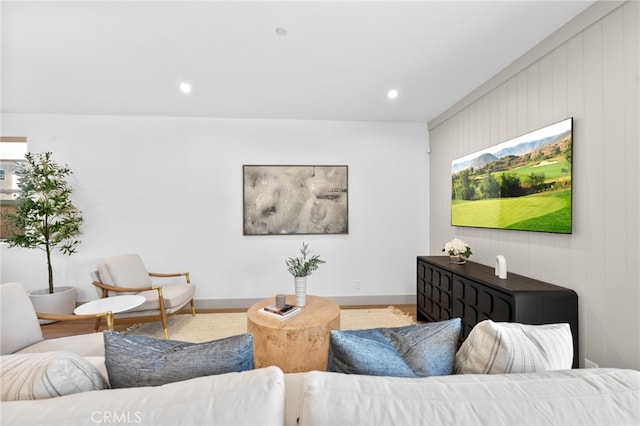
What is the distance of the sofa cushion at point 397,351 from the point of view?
0.91 metres

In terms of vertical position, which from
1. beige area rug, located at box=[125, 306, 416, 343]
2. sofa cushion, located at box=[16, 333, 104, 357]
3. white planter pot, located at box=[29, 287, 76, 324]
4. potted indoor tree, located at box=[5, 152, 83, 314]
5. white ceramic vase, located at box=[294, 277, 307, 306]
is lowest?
beige area rug, located at box=[125, 306, 416, 343]

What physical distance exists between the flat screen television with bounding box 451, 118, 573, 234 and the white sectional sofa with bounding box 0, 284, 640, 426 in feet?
5.33

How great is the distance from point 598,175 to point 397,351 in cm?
193

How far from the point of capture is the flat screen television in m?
2.00

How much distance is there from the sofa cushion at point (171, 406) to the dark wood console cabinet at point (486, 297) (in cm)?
195

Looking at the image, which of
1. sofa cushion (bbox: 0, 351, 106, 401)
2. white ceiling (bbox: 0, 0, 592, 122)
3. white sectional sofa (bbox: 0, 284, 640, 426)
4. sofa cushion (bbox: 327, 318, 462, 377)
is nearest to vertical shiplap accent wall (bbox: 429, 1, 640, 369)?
white ceiling (bbox: 0, 0, 592, 122)

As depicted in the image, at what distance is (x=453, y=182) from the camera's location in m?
3.46

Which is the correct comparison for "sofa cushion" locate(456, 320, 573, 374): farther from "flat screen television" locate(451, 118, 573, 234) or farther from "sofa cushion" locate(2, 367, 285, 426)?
"flat screen television" locate(451, 118, 573, 234)

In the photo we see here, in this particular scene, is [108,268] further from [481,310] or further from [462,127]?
[462,127]

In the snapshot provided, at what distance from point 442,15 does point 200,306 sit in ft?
13.9

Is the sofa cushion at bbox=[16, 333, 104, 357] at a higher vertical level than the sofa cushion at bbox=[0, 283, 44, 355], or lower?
lower

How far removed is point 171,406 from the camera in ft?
2.27

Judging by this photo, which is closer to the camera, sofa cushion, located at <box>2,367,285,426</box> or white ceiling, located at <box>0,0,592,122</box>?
sofa cushion, located at <box>2,367,285,426</box>

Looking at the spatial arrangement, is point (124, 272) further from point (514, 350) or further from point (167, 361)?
point (514, 350)
